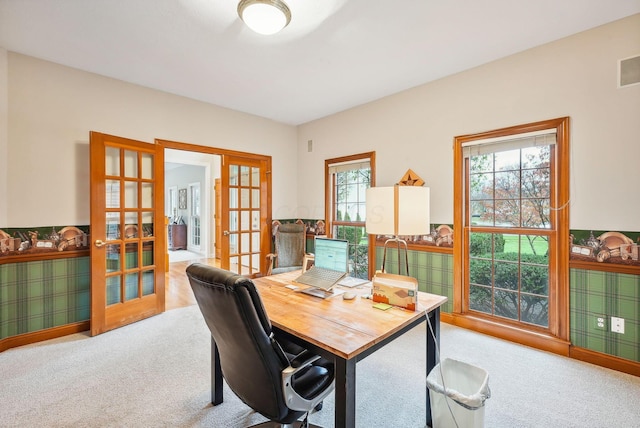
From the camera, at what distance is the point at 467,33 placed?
2404 millimetres

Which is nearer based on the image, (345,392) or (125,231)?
(345,392)

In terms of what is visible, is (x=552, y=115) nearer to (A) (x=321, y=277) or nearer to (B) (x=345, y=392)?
(A) (x=321, y=277)

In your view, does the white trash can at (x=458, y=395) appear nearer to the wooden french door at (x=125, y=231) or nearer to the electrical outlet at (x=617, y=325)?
the electrical outlet at (x=617, y=325)

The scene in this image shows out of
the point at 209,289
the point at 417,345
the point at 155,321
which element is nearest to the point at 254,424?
the point at 209,289

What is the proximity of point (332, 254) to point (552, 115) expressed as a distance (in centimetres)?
232

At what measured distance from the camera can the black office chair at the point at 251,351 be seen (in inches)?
44.3

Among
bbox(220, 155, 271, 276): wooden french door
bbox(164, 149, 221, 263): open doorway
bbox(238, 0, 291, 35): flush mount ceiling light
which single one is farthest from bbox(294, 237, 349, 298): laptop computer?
bbox(164, 149, 221, 263): open doorway

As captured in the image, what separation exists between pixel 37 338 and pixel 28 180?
1508 mm

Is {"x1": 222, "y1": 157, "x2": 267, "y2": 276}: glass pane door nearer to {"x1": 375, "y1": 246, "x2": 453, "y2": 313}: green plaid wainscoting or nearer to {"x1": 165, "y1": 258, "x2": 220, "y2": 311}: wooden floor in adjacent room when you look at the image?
{"x1": 165, "y1": 258, "x2": 220, "y2": 311}: wooden floor in adjacent room

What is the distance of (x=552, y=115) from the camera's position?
8.36 ft

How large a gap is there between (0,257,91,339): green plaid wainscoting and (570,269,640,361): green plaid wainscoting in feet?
15.3

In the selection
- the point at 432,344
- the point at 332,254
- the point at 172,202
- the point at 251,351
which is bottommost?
the point at 432,344

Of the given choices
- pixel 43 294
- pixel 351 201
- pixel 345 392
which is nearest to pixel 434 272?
pixel 351 201

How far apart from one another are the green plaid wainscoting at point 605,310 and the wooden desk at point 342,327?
157 centimetres
